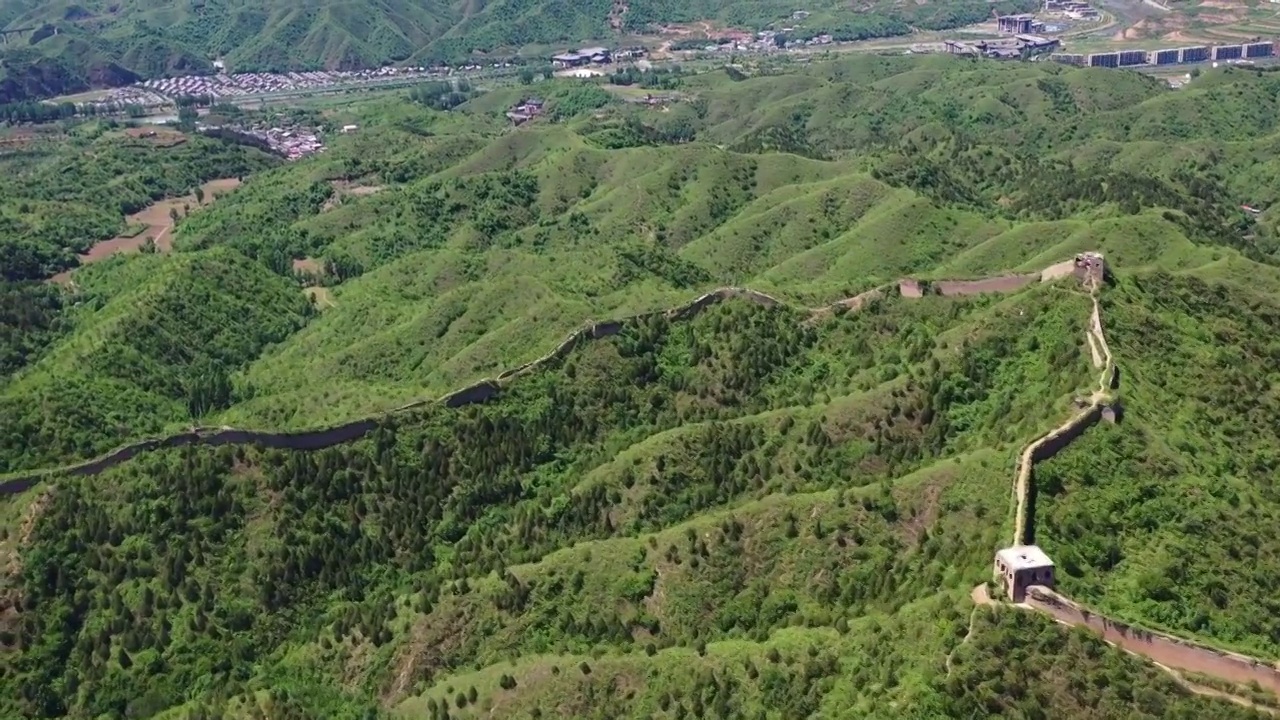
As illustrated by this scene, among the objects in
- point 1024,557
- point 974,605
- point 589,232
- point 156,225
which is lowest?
point 156,225

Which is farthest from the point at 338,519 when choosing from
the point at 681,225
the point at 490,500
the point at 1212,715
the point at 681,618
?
the point at 681,225

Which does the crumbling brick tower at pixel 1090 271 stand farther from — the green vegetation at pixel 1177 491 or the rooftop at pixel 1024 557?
the rooftop at pixel 1024 557

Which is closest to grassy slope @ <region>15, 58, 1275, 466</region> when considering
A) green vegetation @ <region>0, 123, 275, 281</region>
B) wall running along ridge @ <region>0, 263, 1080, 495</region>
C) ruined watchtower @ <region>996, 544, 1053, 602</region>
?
wall running along ridge @ <region>0, 263, 1080, 495</region>

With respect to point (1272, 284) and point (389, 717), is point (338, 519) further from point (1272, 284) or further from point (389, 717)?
point (1272, 284)

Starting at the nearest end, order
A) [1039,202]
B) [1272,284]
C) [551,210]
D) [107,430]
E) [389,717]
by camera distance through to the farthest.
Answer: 1. [389,717]
2. [107,430]
3. [1272,284]
4. [1039,202]
5. [551,210]

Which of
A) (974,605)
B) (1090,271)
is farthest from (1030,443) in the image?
(1090,271)

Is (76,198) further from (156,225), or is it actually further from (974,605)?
(974,605)

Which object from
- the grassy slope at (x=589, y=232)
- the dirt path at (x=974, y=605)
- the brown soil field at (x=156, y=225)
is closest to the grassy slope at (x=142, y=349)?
the grassy slope at (x=589, y=232)
